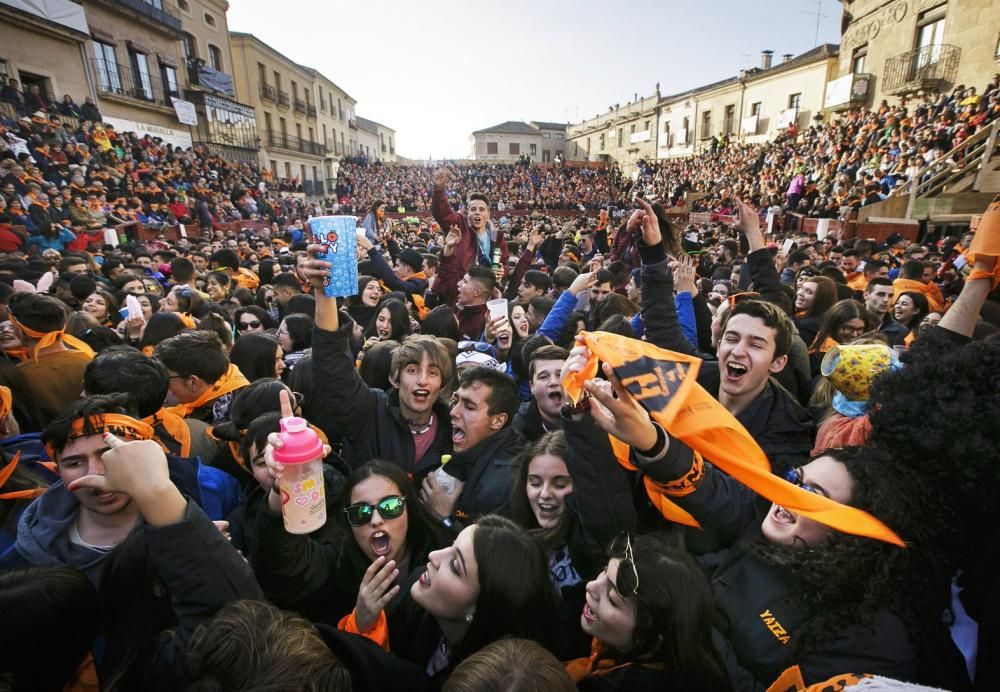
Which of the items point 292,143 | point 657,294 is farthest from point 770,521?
point 292,143

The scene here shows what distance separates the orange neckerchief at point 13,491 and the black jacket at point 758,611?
2462 millimetres

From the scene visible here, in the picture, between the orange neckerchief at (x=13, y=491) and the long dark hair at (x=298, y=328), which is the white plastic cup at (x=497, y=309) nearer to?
the long dark hair at (x=298, y=328)

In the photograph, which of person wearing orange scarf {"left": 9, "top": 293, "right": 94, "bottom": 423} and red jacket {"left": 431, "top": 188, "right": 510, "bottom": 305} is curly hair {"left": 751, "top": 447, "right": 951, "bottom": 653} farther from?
red jacket {"left": 431, "top": 188, "right": 510, "bottom": 305}

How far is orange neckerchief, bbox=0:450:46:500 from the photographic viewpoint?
6.49 ft

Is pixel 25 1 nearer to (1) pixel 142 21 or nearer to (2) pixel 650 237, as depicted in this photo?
(1) pixel 142 21

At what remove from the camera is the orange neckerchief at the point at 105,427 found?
73.0 inches

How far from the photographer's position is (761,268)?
13.1ft

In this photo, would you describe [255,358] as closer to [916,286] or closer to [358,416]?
[358,416]

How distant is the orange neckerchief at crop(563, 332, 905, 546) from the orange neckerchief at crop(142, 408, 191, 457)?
1978 mm

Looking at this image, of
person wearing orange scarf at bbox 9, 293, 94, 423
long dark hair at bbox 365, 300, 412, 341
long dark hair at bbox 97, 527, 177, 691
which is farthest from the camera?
long dark hair at bbox 365, 300, 412, 341

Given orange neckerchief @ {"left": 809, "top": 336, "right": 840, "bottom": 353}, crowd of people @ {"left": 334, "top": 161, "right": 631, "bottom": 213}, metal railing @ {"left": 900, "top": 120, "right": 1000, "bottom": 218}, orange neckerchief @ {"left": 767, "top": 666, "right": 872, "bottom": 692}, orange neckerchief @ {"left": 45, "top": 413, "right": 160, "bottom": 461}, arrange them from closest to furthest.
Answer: orange neckerchief @ {"left": 767, "top": 666, "right": 872, "bottom": 692}, orange neckerchief @ {"left": 45, "top": 413, "right": 160, "bottom": 461}, orange neckerchief @ {"left": 809, "top": 336, "right": 840, "bottom": 353}, metal railing @ {"left": 900, "top": 120, "right": 1000, "bottom": 218}, crowd of people @ {"left": 334, "top": 161, "right": 631, "bottom": 213}

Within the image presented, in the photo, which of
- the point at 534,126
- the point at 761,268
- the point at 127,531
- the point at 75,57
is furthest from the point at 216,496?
the point at 534,126

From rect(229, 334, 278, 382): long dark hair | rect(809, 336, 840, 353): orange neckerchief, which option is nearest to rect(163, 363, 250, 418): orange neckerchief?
rect(229, 334, 278, 382): long dark hair

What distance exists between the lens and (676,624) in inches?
59.2
